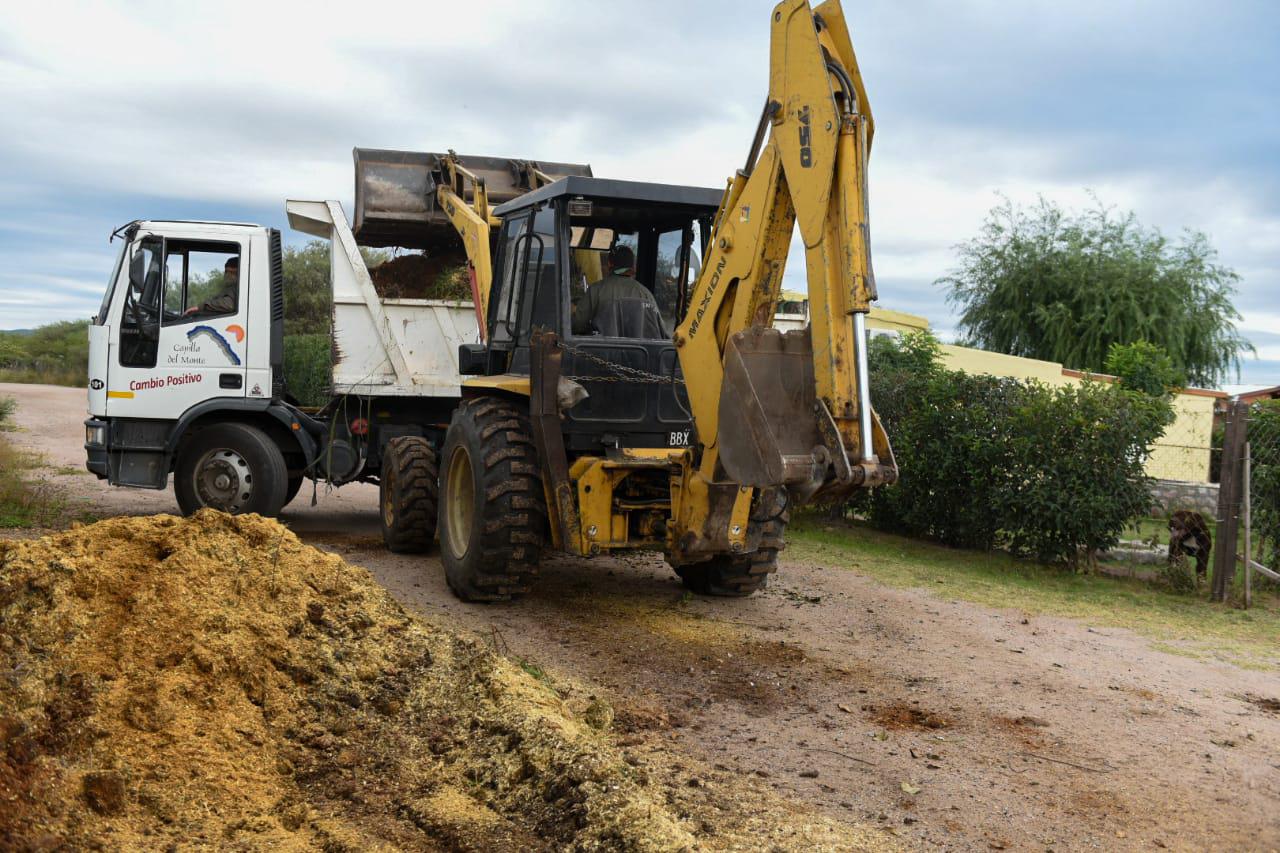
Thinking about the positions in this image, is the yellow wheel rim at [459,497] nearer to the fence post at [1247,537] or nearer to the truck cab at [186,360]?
the truck cab at [186,360]

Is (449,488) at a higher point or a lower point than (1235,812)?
higher

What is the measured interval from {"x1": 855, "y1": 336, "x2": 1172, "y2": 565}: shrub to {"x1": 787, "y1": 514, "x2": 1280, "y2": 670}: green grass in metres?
0.31

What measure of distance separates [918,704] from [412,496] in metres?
5.14

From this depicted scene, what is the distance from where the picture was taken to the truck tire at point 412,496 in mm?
9750

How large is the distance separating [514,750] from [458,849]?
83 cm

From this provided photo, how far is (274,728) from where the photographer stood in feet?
15.9

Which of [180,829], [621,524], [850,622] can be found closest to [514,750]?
[180,829]

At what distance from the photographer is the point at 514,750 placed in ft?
15.4

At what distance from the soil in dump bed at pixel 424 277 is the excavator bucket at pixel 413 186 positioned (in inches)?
14.3

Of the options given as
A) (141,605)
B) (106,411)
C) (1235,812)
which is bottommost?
(1235,812)

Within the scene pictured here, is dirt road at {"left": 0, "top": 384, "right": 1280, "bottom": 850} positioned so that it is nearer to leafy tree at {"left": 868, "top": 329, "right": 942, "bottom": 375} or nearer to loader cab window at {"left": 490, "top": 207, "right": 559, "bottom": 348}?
loader cab window at {"left": 490, "top": 207, "right": 559, "bottom": 348}

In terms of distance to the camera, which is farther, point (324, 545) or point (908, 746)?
point (324, 545)

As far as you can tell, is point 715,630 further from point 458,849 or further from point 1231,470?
point 1231,470

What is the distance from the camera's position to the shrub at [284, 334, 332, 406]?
1138 cm
